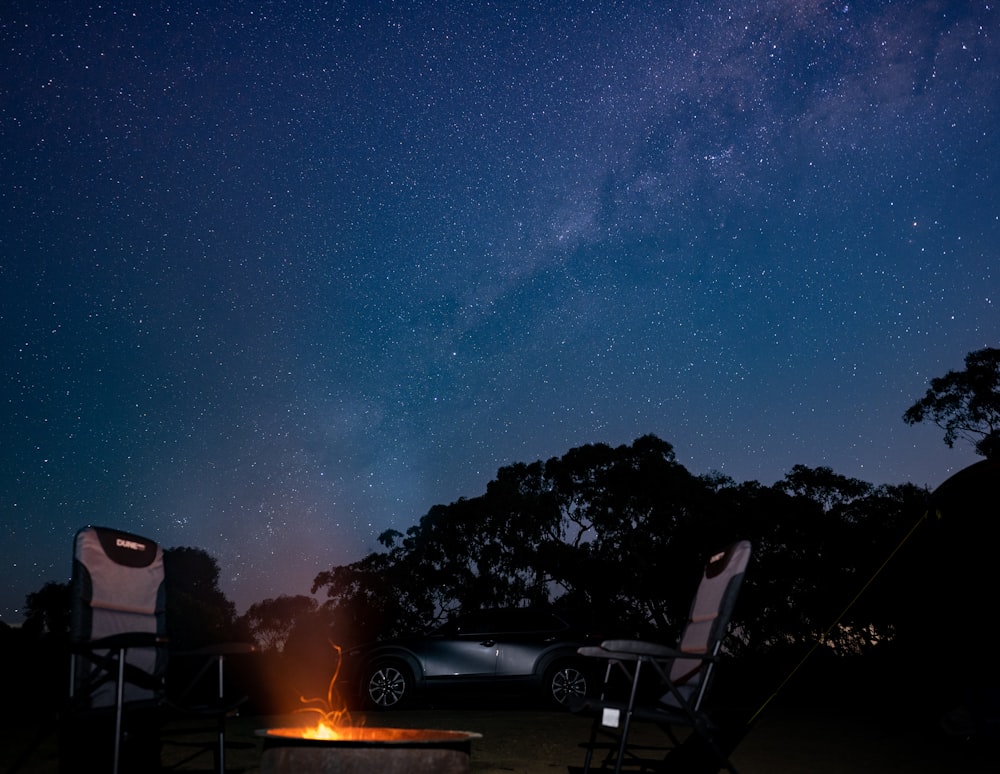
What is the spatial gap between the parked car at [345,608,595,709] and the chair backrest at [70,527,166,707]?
6.29m

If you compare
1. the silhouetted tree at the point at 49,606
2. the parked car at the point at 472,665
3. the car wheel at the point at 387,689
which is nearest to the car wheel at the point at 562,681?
the parked car at the point at 472,665

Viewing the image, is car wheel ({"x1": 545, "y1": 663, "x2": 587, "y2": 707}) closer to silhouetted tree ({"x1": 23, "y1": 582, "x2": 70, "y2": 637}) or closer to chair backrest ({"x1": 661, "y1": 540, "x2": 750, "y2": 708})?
chair backrest ({"x1": 661, "y1": 540, "x2": 750, "y2": 708})

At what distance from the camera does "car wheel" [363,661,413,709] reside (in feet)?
32.6

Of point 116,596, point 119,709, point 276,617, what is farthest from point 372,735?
point 276,617

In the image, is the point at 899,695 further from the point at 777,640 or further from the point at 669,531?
the point at 669,531

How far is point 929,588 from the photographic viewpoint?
353 inches

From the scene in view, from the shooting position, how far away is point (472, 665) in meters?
9.96

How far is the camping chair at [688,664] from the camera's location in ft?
10.5

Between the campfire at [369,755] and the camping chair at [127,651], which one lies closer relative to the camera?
the campfire at [369,755]

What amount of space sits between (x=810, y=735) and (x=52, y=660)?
12303mm

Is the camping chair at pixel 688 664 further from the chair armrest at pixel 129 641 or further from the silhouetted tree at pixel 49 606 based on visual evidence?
the silhouetted tree at pixel 49 606

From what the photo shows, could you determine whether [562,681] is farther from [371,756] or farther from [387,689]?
[371,756]

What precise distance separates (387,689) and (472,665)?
1.17 metres

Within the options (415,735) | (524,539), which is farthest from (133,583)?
(524,539)
